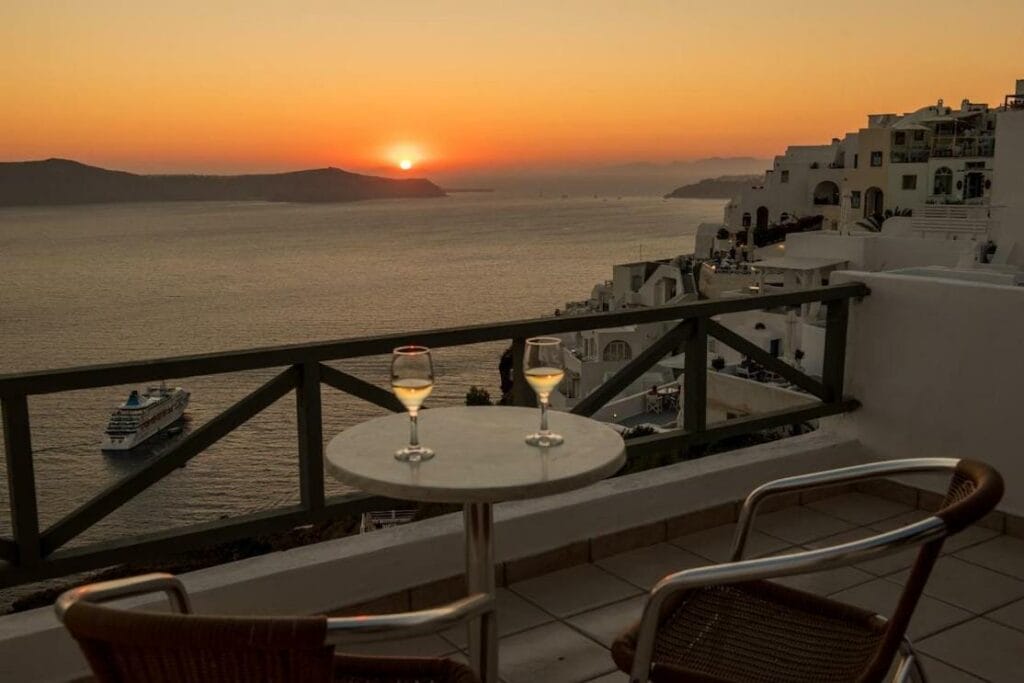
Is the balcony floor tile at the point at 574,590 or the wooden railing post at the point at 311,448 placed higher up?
the wooden railing post at the point at 311,448

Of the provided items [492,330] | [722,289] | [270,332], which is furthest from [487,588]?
[270,332]

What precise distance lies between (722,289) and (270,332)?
2649 centimetres

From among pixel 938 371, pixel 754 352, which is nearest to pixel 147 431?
pixel 754 352

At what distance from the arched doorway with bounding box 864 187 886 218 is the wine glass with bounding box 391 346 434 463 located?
42413 mm

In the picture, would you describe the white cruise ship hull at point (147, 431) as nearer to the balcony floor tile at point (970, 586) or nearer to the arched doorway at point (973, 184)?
the balcony floor tile at point (970, 586)

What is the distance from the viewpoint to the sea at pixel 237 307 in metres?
27.5

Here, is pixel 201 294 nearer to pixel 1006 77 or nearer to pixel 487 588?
pixel 1006 77

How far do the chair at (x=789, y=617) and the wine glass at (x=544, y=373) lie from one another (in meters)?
0.51

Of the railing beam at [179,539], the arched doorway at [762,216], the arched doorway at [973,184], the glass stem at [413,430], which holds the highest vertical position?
the arched doorway at [973,184]

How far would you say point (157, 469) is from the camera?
298 centimetres

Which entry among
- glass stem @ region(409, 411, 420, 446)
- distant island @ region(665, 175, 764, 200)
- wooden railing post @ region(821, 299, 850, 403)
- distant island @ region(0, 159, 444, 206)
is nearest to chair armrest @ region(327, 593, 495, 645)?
glass stem @ region(409, 411, 420, 446)

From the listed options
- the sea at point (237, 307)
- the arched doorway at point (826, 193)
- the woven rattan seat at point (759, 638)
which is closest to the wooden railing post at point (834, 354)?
the sea at point (237, 307)

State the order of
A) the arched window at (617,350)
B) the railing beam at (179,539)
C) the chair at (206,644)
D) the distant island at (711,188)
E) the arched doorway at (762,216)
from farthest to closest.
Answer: the distant island at (711,188), the arched doorway at (762,216), the arched window at (617,350), the railing beam at (179,539), the chair at (206,644)

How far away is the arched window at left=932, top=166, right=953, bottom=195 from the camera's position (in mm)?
37531
